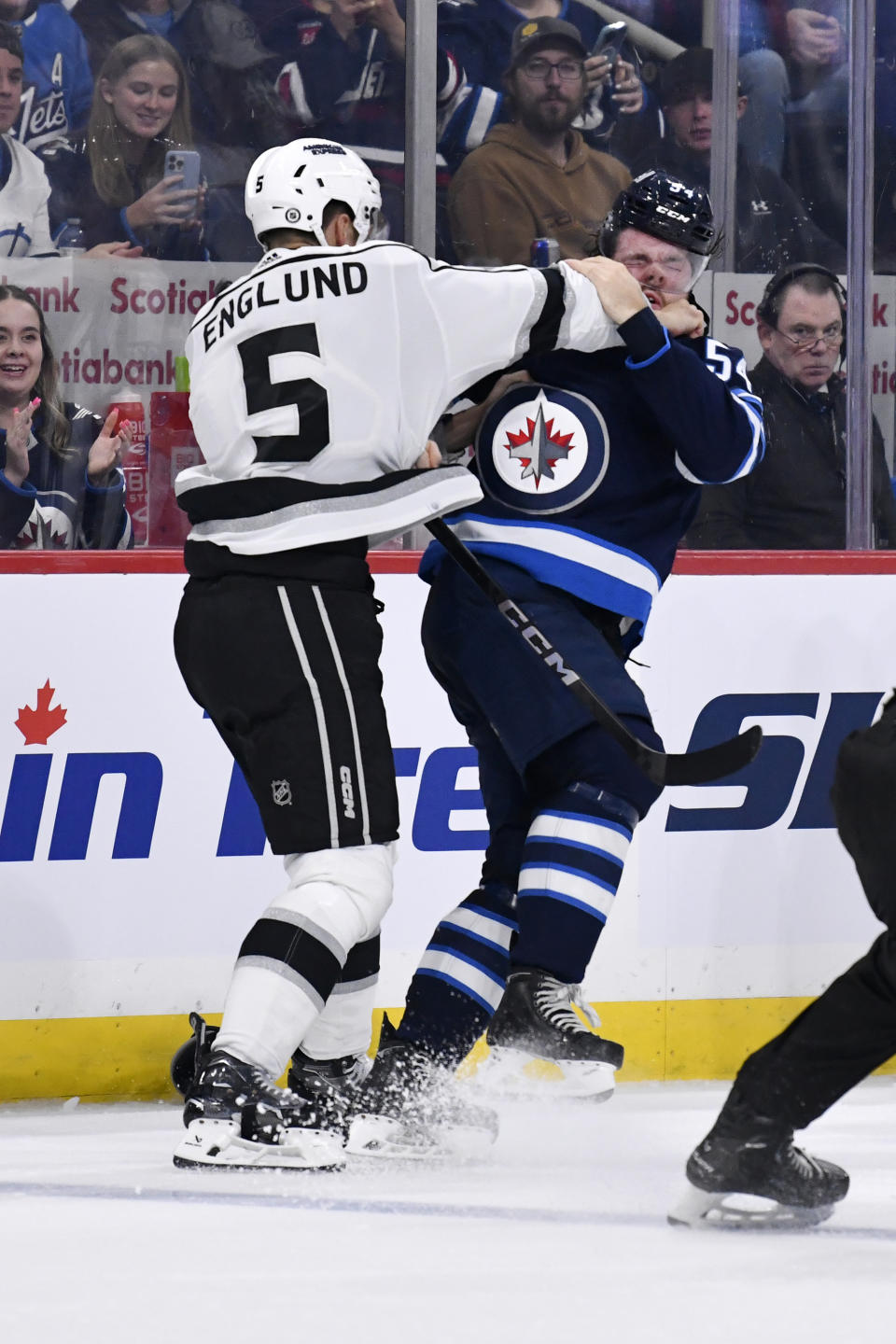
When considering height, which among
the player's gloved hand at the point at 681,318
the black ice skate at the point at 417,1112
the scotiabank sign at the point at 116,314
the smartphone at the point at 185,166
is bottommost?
the black ice skate at the point at 417,1112

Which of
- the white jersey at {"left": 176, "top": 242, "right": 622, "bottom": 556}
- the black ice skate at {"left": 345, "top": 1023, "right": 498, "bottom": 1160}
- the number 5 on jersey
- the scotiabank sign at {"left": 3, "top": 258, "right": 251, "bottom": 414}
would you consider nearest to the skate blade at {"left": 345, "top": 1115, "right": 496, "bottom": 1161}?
the black ice skate at {"left": 345, "top": 1023, "right": 498, "bottom": 1160}

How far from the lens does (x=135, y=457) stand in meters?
3.52

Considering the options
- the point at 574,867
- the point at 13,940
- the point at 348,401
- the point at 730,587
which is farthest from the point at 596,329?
the point at 13,940

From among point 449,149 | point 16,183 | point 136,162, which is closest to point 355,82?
point 449,149

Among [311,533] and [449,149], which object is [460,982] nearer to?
[311,533]

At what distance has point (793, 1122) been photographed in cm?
207

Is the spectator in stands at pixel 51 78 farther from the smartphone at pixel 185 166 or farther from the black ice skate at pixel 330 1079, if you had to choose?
the black ice skate at pixel 330 1079

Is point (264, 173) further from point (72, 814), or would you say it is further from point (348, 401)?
point (72, 814)

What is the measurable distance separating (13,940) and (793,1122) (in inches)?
58.2

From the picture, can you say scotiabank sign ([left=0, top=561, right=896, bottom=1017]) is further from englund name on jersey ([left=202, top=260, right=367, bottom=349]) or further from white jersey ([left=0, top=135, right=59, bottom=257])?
englund name on jersey ([left=202, top=260, right=367, bottom=349])

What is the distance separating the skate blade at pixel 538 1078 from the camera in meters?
2.45

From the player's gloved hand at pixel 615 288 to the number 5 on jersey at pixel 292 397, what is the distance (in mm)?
368

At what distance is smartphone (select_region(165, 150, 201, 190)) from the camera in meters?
3.60

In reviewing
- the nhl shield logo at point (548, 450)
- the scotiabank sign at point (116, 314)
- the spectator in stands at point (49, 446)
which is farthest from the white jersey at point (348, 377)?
the scotiabank sign at point (116, 314)
